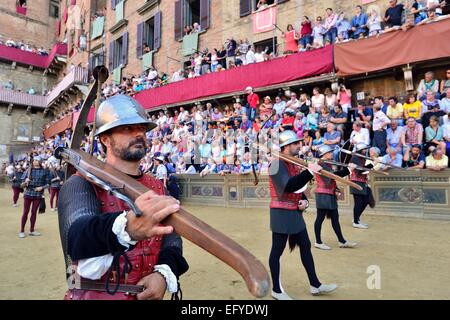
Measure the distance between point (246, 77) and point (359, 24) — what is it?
16.0 ft

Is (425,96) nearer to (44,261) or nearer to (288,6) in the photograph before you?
(288,6)

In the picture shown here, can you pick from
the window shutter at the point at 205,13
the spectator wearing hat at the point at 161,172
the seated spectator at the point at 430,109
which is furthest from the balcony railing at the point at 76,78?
the seated spectator at the point at 430,109

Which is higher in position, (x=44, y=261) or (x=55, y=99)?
(x=55, y=99)

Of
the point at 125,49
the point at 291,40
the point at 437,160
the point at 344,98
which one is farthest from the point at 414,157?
the point at 125,49

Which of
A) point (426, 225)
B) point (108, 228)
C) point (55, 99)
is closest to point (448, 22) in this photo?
point (426, 225)

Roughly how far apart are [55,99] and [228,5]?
2468cm

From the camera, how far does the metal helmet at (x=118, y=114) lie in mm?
1688

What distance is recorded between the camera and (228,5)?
17.2 m

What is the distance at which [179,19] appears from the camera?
19391 millimetres

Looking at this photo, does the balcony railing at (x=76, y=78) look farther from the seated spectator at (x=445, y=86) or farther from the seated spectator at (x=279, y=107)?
the seated spectator at (x=445, y=86)

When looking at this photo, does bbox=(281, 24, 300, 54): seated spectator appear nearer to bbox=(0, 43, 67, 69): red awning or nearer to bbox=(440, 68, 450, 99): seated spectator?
bbox=(440, 68, 450, 99): seated spectator

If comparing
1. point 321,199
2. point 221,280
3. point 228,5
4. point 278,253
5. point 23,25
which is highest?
point 23,25

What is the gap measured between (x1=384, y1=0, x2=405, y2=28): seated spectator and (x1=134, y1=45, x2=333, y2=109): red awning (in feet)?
6.37

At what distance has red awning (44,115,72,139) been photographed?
2776 cm
